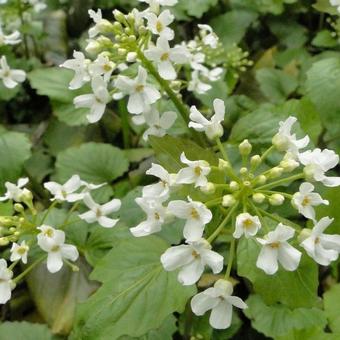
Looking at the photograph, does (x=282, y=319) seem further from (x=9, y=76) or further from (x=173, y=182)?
(x=9, y=76)

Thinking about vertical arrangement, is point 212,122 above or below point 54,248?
above

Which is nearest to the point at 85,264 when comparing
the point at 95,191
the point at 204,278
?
the point at 95,191

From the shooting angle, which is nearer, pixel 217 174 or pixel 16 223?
pixel 217 174

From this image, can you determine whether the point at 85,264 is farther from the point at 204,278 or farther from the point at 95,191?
the point at 204,278

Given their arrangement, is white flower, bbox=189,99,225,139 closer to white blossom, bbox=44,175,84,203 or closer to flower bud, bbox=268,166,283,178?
flower bud, bbox=268,166,283,178

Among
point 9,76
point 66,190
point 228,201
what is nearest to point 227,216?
point 228,201

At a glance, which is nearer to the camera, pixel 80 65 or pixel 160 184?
pixel 160 184

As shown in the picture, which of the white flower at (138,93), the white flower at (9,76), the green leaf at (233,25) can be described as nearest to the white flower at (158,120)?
the white flower at (138,93)

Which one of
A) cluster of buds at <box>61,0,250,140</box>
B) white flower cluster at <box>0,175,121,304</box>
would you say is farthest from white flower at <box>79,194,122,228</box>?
cluster of buds at <box>61,0,250,140</box>
